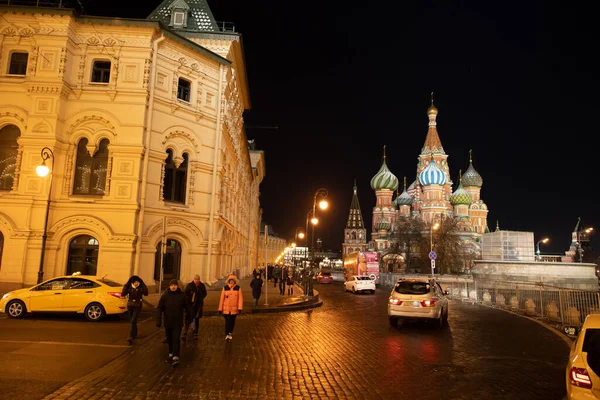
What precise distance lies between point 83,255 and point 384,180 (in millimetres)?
105851

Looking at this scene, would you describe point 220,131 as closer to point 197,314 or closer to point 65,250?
point 65,250

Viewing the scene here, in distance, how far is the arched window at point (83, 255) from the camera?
2143 cm

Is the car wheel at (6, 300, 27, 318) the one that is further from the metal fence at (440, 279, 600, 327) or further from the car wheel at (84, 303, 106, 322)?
the metal fence at (440, 279, 600, 327)

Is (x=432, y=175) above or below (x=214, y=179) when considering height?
above

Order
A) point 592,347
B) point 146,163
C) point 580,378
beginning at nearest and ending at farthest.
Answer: point 580,378 < point 592,347 < point 146,163

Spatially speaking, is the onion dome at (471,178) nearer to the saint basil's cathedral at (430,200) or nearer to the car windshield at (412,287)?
the saint basil's cathedral at (430,200)

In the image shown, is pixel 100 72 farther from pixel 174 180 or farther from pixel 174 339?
pixel 174 339

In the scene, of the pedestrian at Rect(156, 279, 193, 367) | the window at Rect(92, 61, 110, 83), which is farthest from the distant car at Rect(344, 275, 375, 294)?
the pedestrian at Rect(156, 279, 193, 367)

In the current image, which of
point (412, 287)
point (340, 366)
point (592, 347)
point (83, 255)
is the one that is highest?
point (83, 255)

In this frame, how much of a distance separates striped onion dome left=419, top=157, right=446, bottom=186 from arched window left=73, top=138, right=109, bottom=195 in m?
88.5

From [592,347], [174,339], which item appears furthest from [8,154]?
[592,347]

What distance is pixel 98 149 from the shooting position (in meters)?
22.4

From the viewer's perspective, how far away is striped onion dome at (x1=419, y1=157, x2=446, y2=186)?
101500mm

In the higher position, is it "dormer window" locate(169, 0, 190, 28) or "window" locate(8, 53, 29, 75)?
"dormer window" locate(169, 0, 190, 28)
